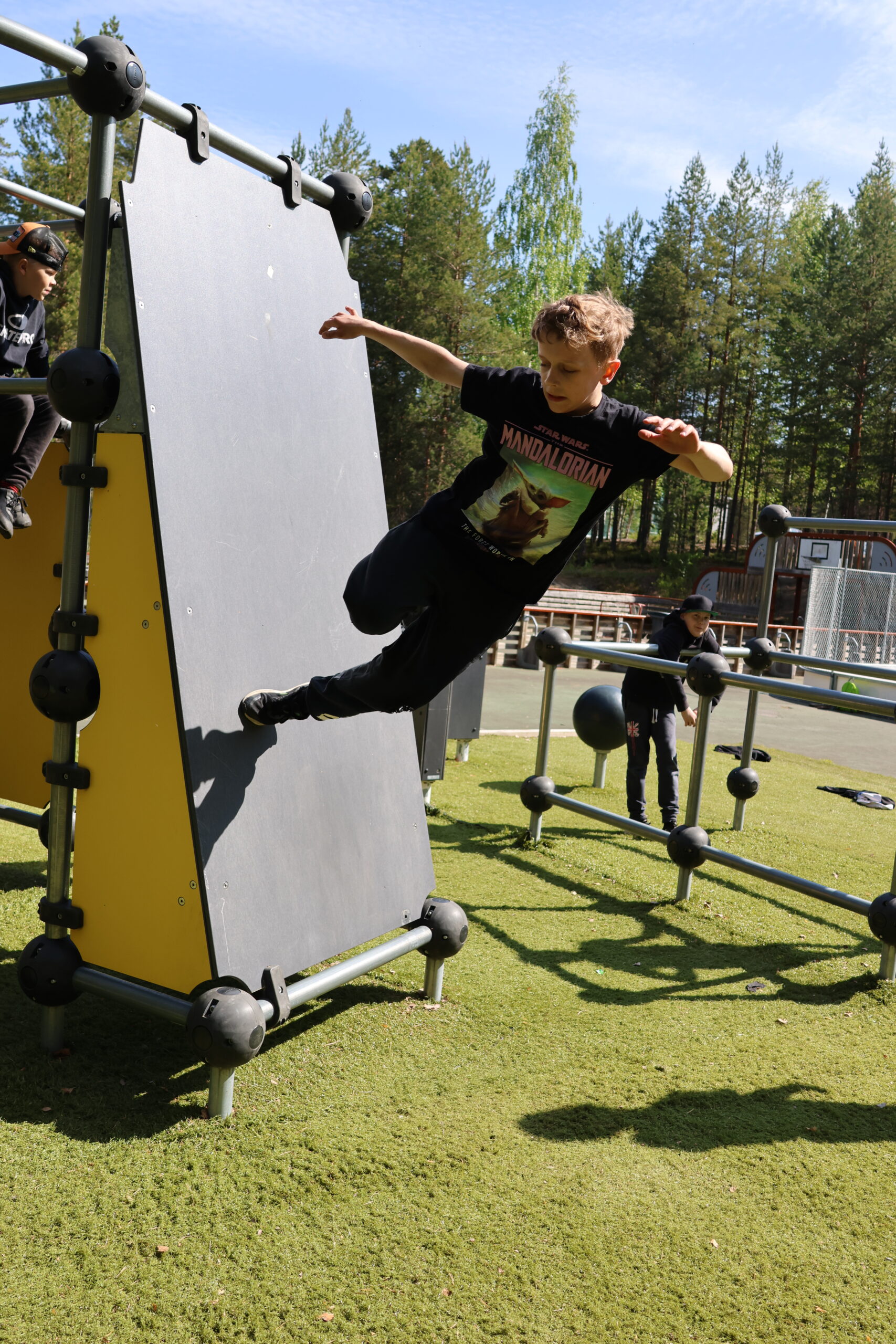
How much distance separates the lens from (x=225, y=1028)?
2.36 m

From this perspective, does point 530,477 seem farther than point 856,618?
No

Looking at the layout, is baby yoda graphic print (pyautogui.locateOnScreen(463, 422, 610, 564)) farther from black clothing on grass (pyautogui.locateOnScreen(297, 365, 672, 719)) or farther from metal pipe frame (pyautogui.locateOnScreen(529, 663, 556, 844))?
metal pipe frame (pyautogui.locateOnScreen(529, 663, 556, 844))

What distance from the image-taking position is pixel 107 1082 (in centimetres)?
266

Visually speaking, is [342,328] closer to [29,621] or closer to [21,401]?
[21,401]

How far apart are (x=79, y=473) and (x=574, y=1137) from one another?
2.07 m

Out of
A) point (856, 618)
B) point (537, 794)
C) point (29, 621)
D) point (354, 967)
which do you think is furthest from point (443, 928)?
point (856, 618)

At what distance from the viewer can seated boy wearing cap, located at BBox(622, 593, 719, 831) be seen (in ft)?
19.9

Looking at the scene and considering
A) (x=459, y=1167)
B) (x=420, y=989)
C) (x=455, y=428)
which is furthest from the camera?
(x=455, y=428)

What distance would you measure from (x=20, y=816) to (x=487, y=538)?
2379 millimetres

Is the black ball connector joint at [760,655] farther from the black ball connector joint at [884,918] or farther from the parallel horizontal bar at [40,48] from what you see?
the parallel horizontal bar at [40,48]

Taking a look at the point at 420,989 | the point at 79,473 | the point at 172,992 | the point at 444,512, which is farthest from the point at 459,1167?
the point at 79,473

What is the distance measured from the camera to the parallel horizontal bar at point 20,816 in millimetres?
3922

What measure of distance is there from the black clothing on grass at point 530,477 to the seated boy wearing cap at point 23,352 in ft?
6.21

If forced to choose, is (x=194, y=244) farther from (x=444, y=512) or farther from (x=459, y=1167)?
Answer: (x=459, y=1167)
